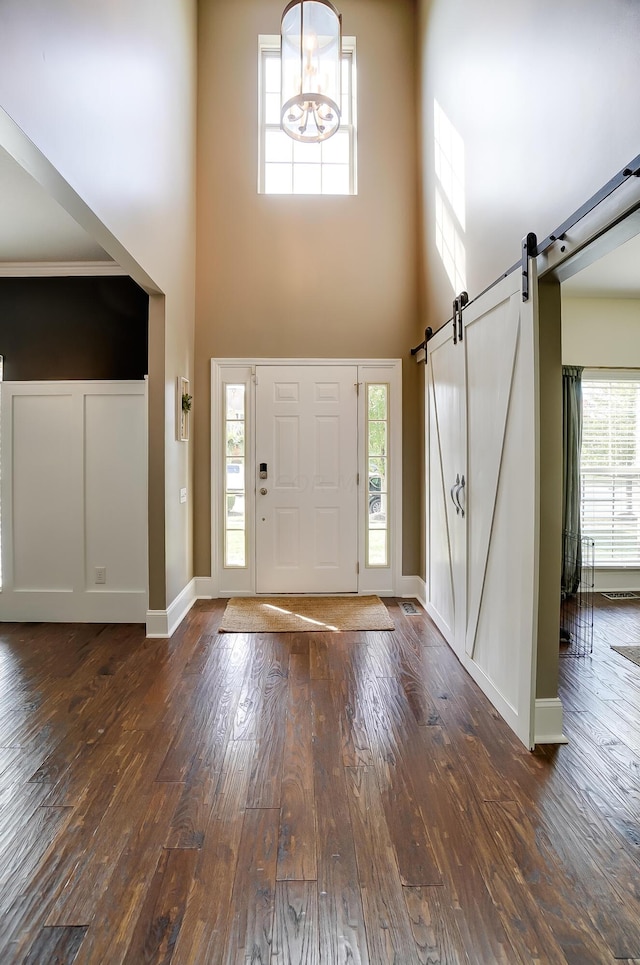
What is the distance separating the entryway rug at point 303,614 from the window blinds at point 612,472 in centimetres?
223

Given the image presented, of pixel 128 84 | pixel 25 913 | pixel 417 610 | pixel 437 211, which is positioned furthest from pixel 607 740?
pixel 128 84

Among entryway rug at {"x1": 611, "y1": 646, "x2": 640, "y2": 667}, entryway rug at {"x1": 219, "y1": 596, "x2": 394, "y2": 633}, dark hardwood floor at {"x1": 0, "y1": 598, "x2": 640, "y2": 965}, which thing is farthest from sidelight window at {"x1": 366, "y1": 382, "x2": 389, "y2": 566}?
entryway rug at {"x1": 611, "y1": 646, "x2": 640, "y2": 667}

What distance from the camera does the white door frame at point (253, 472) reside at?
4836 mm

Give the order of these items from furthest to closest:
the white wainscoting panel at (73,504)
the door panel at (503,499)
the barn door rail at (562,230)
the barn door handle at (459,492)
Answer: the white wainscoting panel at (73,504) < the barn door handle at (459,492) < the door panel at (503,499) < the barn door rail at (562,230)

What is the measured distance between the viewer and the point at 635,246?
3561 mm

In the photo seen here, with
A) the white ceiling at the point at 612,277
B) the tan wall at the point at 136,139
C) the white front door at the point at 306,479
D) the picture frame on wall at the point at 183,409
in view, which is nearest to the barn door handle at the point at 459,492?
the white front door at the point at 306,479

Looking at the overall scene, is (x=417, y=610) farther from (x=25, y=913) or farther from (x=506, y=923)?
(x=25, y=913)

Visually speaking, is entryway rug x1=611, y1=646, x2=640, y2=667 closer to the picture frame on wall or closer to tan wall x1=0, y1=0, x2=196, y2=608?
tan wall x1=0, y1=0, x2=196, y2=608

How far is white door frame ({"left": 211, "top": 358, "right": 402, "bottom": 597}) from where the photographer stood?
15.9 ft

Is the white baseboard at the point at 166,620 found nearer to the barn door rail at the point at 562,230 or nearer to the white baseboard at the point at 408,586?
the white baseboard at the point at 408,586

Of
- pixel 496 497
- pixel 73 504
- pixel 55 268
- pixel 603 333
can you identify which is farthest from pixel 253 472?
pixel 603 333

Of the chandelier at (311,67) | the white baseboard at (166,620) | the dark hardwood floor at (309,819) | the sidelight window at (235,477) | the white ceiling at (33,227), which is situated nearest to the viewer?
the dark hardwood floor at (309,819)

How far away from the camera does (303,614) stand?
4402 millimetres

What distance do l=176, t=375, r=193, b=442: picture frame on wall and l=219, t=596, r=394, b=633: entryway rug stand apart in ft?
5.03
